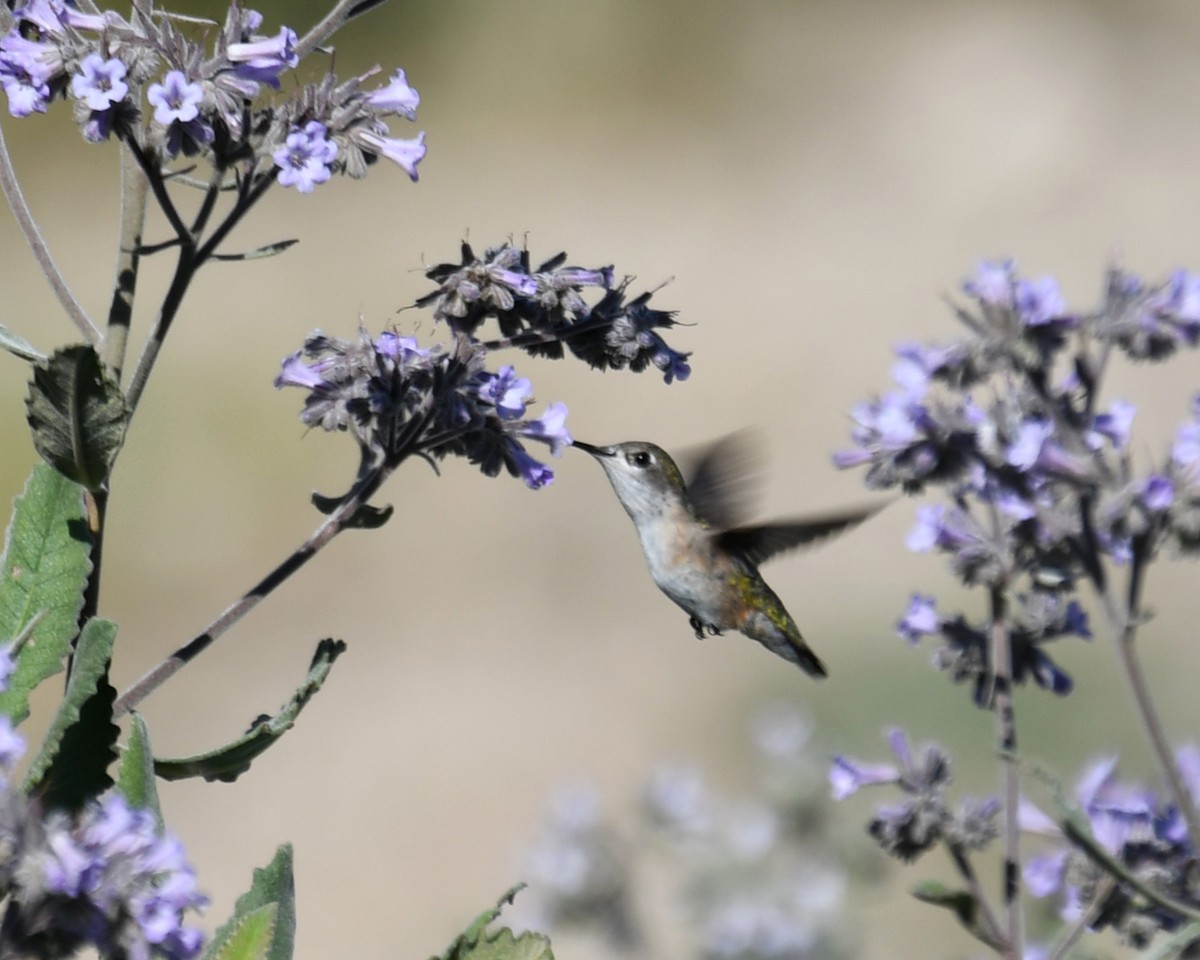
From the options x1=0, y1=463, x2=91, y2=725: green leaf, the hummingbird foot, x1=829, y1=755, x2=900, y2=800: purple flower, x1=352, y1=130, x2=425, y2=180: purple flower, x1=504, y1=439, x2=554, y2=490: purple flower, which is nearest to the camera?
x1=0, y1=463, x2=91, y2=725: green leaf

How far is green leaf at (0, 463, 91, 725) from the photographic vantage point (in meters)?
1.93

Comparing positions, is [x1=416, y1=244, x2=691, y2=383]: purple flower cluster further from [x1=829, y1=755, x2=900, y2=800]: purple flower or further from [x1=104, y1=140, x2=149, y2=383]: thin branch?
[x1=829, y1=755, x2=900, y2=800]: purple flower

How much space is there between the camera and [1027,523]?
9.40 ft

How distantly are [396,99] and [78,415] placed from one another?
70 centimetres

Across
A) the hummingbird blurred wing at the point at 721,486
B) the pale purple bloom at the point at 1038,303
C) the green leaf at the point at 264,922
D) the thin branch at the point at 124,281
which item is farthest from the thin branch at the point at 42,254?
the hummingbird blurred wing at the point at 721,486

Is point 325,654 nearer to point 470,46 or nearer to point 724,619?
point 724,619

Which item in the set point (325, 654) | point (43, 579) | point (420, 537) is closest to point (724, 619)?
point (325, 654)

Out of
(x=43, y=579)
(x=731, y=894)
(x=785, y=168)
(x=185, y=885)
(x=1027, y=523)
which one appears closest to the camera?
(x=185, y=885)

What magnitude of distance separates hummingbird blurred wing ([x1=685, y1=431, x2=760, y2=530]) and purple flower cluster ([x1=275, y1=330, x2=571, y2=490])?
4.50 ft

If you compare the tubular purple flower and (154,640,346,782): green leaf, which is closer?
(154,640,346,782): green leaf

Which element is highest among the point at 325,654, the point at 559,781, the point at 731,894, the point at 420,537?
the point at 420,537

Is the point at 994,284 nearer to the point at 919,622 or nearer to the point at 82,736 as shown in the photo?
the point at 919,622

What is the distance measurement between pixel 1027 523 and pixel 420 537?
11.8m

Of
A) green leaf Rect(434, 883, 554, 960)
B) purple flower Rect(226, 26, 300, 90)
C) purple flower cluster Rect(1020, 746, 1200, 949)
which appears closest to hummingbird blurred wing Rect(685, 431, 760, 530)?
purple flower cluster Rect(1020, 746, 1200, 949)
